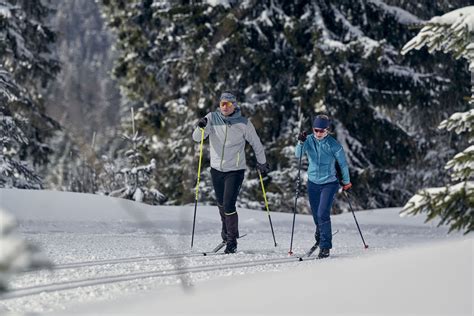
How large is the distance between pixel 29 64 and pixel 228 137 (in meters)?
13.6

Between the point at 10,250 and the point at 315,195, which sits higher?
the point at 315,195

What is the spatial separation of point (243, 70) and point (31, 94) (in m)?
6.63

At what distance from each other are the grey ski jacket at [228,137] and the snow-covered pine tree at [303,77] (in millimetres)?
9831

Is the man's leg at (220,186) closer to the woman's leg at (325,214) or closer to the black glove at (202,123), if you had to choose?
the black glove at (202,123)

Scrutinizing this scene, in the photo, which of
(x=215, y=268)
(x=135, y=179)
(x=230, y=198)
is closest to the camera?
(x=215, y=268)

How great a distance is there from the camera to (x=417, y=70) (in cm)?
2216

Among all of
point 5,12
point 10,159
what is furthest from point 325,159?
point 5,12

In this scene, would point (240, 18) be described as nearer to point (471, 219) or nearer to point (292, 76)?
point (292, 76)

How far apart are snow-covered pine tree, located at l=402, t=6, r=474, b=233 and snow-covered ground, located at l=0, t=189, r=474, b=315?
1.00ft

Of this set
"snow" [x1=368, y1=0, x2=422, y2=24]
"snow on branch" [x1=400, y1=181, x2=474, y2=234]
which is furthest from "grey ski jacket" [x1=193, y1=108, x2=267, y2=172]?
"snow" [x1=368, y1=0, x2=422, y2=24]

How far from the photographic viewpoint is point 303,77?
2042cm

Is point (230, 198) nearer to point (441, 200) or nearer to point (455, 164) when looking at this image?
point (455, 164)

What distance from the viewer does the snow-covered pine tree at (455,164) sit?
6.56 meters

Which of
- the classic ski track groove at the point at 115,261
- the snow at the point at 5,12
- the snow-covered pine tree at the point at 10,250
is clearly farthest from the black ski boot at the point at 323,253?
the snow at the point at 5,12
